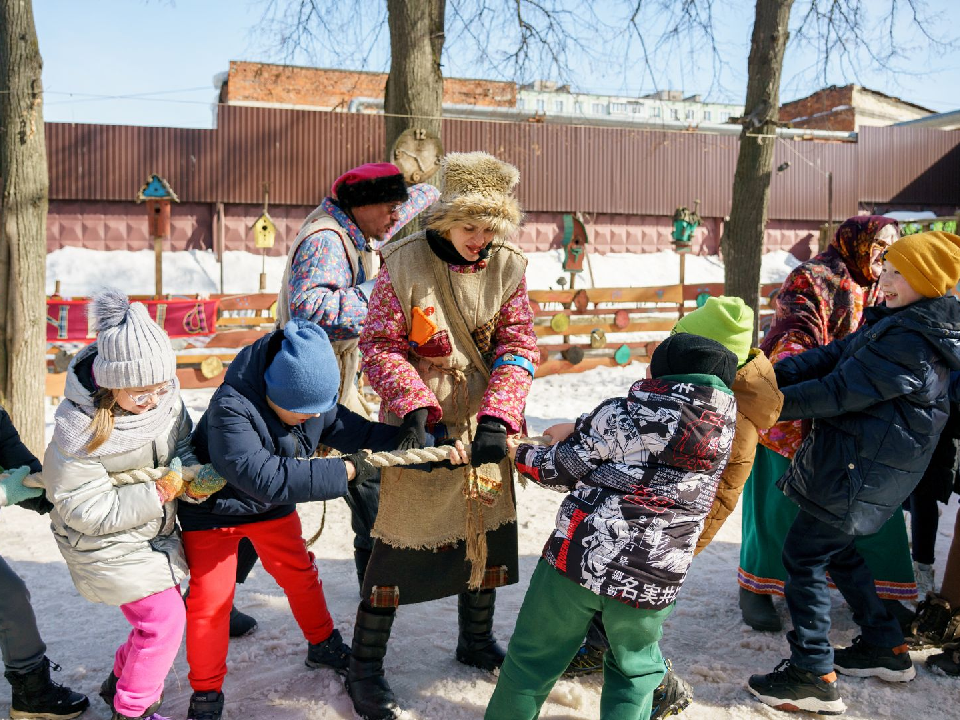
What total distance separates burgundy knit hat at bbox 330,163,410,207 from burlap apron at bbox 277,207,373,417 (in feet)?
0.36

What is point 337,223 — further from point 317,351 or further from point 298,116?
point 298,116

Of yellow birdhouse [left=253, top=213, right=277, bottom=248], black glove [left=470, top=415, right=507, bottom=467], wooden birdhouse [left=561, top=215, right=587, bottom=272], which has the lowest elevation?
black glove [left=470, top=415, right=507, bottom=467]

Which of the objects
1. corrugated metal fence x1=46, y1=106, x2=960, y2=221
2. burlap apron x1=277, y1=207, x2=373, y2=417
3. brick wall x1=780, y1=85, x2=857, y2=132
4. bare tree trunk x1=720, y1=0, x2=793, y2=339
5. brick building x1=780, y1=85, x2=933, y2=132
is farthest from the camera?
brick building x1=780, y1=85, x2=933, y2=132

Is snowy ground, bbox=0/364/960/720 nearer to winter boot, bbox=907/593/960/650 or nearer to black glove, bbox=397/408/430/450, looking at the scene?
winter boot, bbox=907/593/960/650

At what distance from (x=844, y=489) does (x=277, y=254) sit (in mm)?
16972

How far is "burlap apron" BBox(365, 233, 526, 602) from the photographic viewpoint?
2.55 m

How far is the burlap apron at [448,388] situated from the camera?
2549 mm

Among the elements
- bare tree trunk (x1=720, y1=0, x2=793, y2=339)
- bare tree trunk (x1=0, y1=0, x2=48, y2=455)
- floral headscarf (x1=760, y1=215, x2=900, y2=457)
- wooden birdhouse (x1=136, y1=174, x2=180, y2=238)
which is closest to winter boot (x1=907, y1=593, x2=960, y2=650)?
floral headscarf (x1=760, y1=215, x2=900, y2=457)

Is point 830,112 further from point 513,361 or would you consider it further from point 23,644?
point 23,644

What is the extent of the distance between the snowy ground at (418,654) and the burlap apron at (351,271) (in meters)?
0.98

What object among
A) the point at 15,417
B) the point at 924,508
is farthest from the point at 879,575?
the point at 15,417

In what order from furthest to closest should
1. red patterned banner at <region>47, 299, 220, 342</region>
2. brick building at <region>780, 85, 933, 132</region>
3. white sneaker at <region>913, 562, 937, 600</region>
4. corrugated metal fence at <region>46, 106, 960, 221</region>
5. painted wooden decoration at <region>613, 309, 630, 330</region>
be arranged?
1. brick building at <region>780, 85, 933, 132</region>
2. corrugated metal fence at <region>46, 106, 960, 221</region>
3. painted wooden decoration at <region>613, 309, 630, 330</region>
4. red patterned banner at <region>47, 299, 220, 342</region>
5. white sneaker at <region>913, 562, 937, 600</region>

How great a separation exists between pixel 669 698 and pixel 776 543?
101 centimetres

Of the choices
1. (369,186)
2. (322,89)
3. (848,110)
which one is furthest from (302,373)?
(848,110)
